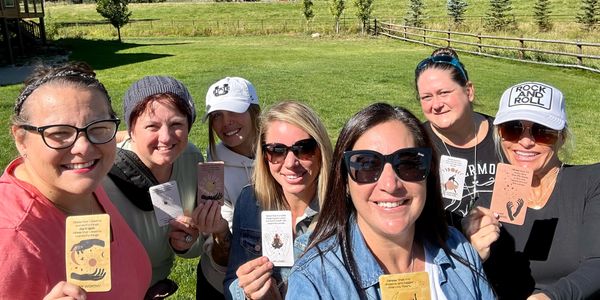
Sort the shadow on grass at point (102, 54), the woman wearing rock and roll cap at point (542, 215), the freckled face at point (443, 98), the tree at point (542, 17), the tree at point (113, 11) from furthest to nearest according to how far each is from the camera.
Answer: the tree at point (113, 11) < the tree at point (542, 17) < the shadow on grass at point (102, 54) < the freckled face at point (443, 98) < the woman wearing rock and roll cap at point (542, 215)

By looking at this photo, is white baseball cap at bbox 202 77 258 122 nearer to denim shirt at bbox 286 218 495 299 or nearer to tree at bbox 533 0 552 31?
denim shirt at bbox 286 218 495 299

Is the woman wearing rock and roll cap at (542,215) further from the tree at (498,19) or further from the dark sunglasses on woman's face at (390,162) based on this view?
the tree at (498,19)

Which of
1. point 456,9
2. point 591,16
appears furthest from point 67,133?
point 456,9

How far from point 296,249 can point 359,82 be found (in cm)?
1615

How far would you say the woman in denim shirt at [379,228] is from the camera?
2168 mm

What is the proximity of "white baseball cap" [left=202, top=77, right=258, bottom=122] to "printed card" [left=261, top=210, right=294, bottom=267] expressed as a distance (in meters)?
1.30

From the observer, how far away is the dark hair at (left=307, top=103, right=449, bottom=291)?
226cm

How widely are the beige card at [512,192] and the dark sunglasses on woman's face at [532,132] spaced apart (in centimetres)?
20

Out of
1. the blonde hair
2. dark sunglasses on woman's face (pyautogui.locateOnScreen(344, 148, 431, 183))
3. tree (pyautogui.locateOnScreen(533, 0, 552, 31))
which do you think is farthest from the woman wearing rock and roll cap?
tree (pyautogui.locateOnScreen(533, 0, 552, 31))

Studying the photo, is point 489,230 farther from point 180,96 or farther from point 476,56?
point 476,56

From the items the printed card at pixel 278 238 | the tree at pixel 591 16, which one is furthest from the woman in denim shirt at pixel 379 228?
the tree at pixel 591 16

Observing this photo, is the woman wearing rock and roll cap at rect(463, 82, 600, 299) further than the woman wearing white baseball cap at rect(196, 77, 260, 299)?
No

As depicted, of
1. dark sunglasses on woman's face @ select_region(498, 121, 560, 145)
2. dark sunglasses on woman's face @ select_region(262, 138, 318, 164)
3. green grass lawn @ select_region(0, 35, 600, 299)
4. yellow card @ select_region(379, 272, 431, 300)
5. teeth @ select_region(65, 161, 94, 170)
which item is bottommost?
green grass lawn @ select_region(0, 35, 600, 299)

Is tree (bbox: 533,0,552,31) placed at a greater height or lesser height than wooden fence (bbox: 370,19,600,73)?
greater
